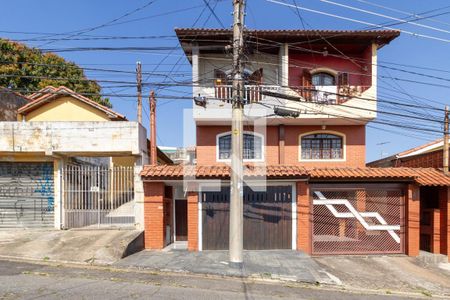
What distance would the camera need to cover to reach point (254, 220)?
11.6m

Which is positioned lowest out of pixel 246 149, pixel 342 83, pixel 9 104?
pixel 246 149

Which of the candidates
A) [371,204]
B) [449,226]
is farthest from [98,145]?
[449,226]

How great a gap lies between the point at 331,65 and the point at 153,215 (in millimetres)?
9851

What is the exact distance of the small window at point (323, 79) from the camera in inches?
621

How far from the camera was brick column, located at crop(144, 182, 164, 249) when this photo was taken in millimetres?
11461

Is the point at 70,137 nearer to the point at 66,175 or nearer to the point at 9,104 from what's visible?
the point at 66,175

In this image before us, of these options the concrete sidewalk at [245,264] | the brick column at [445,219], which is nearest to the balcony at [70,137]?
the concrete sidewalk at [245,264]

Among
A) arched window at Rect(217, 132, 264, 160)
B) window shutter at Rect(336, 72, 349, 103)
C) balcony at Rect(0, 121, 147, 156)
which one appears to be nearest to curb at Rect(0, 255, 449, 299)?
balcony at Rect(0, 121, 147, 156)

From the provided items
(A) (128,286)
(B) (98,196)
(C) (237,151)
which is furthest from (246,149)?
(A) (128,286)

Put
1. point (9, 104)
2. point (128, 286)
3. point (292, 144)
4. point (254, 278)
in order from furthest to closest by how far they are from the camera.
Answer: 1. point (9, 104)
2. point (292, 144)
3. point (254, 278)
4. point (128, 286)

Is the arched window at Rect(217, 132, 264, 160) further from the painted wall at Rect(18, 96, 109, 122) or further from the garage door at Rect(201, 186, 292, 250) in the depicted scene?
the painted wall at Rect(18, 96, 109, 122)

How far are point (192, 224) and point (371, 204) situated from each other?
18.9 ft

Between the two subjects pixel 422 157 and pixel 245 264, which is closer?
pixel 245 264

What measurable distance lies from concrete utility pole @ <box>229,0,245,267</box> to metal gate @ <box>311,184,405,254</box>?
337 cm
